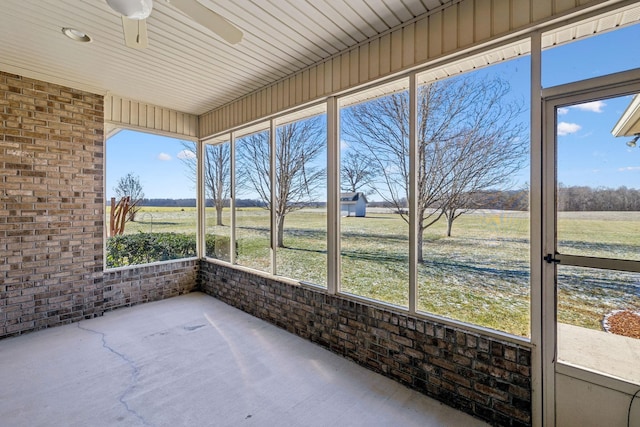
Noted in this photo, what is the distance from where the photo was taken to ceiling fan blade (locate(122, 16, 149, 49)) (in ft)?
6.55

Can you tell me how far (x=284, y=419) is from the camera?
2184 millimetres

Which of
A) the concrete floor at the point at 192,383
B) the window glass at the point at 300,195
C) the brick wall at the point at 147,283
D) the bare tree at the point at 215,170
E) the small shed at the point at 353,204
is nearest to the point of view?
the concrete floor at the point at 192,383

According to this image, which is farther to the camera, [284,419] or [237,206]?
[237,206]

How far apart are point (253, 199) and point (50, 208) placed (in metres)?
→ 2.65

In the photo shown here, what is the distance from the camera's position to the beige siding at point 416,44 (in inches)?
80.6

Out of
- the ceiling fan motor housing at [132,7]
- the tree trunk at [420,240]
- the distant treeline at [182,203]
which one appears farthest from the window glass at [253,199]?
the ceiling fan motor housing at [132,7]

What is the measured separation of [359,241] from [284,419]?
205cm

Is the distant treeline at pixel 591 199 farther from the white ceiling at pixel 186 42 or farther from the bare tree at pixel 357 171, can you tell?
the white ceiling at pixel 186 42

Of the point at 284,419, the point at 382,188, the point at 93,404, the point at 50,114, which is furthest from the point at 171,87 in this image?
the point at 284,419

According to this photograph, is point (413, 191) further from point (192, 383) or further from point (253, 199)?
point (253, 199)

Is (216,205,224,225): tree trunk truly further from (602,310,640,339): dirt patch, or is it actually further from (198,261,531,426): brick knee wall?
(602,310,640,339): dirt patch

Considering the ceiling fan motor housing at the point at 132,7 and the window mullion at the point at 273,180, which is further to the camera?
the window mullion at the point at 273,180

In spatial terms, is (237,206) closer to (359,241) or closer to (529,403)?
(359,241)

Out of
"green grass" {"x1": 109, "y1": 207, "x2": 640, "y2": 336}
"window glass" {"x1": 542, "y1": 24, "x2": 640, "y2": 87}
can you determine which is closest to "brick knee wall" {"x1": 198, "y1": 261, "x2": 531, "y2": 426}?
"green grass" {"x1": 109, "y1": 207, "x2": 640, "y2": 336}
